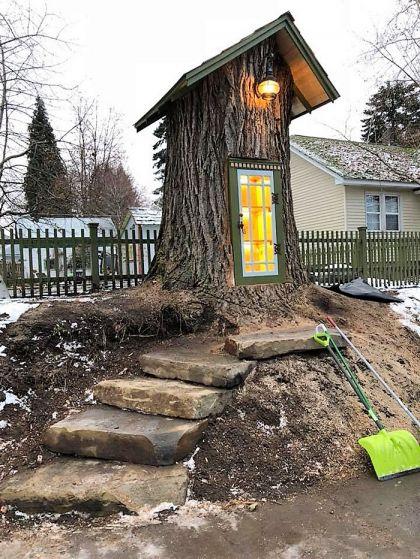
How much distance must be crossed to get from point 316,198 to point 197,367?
14369 millimetres

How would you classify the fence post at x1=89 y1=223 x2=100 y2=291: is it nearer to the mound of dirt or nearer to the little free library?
the little free library

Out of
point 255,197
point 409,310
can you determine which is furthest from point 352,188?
point 255,197

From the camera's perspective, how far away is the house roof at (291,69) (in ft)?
16.5

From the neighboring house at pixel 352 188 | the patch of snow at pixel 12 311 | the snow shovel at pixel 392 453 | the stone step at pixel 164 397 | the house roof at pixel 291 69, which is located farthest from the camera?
the neighboring house at pixel 352 188

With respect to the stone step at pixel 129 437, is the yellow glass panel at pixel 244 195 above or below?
above

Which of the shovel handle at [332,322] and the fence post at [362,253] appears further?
the fence post at [362,253]

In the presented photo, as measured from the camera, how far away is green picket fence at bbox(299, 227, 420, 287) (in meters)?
9.86

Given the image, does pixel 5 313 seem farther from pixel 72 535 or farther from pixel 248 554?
pixel 248 554

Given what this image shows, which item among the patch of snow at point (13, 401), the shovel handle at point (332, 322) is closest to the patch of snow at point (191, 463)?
the patch of snow at point (13, 401)

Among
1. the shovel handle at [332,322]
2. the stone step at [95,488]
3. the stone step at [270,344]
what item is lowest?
the stone step at [95,488]

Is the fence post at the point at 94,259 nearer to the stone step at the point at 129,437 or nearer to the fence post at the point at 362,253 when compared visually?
the stone step at the point at 129,437

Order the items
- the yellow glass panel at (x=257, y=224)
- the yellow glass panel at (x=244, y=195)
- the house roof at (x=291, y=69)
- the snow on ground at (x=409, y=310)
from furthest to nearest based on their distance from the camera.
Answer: the snow on ground at (x=409, y=310) → the yellow glass panel at (x=257, y=224) → the yellow glass panel at (x=244, y=195) → the house roof at (x=291, y=69)

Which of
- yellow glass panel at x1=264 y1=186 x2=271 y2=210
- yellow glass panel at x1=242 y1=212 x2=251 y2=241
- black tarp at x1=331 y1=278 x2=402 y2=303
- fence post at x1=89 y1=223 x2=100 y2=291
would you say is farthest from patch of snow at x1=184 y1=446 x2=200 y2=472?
fence post at x1=89 y1=223 x2=100 y2=291

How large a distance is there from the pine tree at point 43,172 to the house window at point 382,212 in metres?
11.1
